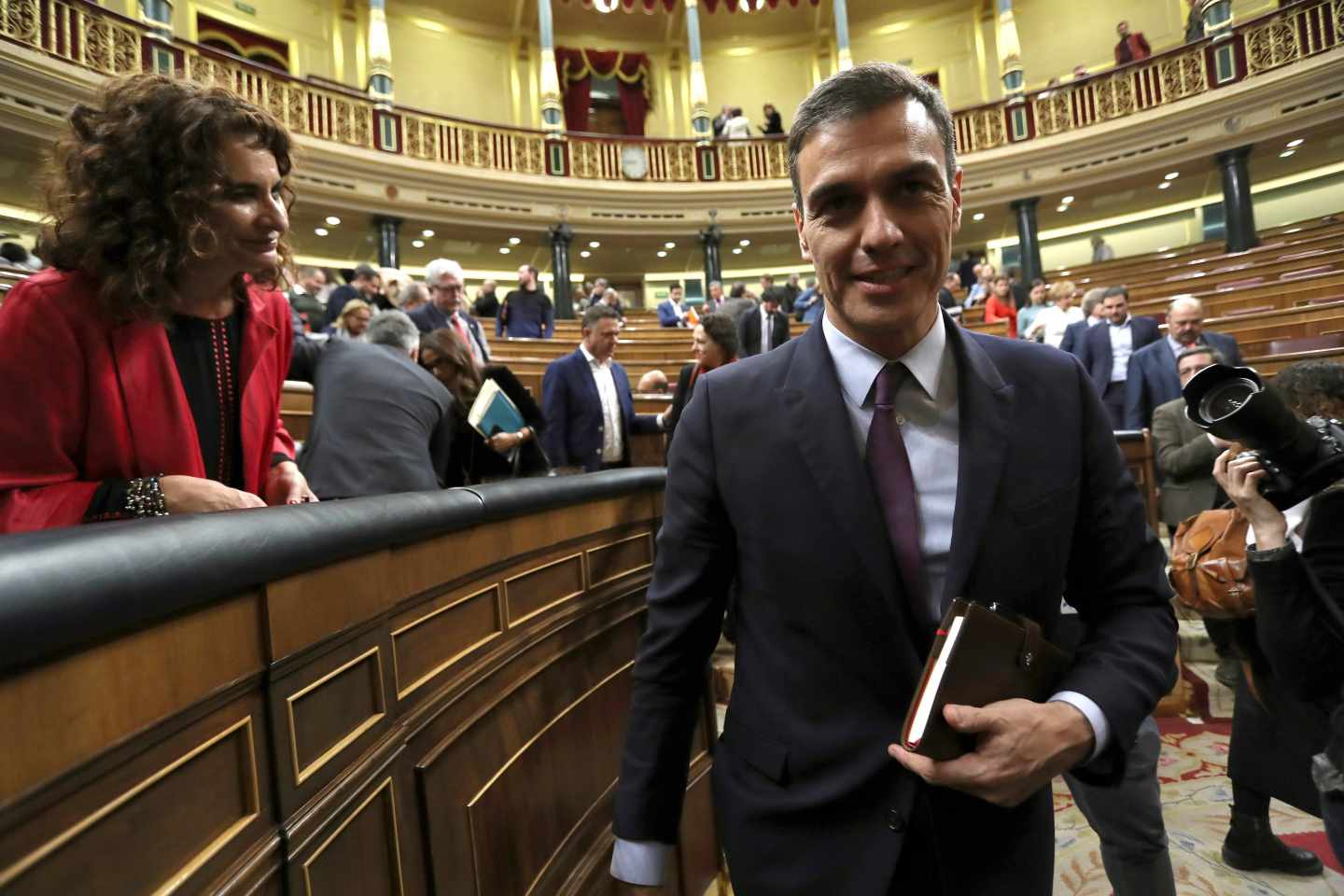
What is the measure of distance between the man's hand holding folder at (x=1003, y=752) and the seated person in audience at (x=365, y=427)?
1574 mm

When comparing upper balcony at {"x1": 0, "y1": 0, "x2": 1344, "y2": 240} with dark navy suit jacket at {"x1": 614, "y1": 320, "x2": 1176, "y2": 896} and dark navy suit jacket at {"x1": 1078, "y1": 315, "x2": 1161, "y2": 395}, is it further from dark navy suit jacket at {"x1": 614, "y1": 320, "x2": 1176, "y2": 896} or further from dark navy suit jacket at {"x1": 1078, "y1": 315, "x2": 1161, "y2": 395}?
dark navy suit jacket at {"x1": 614, "y1": 320, "x2": 1176, "y2": 896}

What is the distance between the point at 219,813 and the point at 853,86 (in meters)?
0.89

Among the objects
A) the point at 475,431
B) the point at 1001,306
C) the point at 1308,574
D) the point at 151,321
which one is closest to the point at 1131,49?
the point at 1001,306

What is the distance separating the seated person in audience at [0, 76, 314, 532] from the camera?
91 cm

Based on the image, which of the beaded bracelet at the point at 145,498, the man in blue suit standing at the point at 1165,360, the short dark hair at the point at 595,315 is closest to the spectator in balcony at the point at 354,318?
the short dark hair at the point at 595,315

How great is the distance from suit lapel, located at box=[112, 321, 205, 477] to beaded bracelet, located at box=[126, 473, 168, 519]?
0.06 metres

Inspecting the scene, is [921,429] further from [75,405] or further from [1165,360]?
[1165,360]

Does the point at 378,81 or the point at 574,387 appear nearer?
the point at 574,387

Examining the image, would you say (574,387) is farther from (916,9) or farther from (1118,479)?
(916,9)

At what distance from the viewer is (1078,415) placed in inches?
34.7

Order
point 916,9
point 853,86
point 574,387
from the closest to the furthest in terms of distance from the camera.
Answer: point 853,86, point 574,387, point 916,9

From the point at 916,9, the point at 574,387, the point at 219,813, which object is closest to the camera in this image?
the point at 219,813

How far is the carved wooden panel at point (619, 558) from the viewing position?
1.65 metres

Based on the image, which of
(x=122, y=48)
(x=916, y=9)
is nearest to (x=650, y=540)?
(x=122, y=48)
